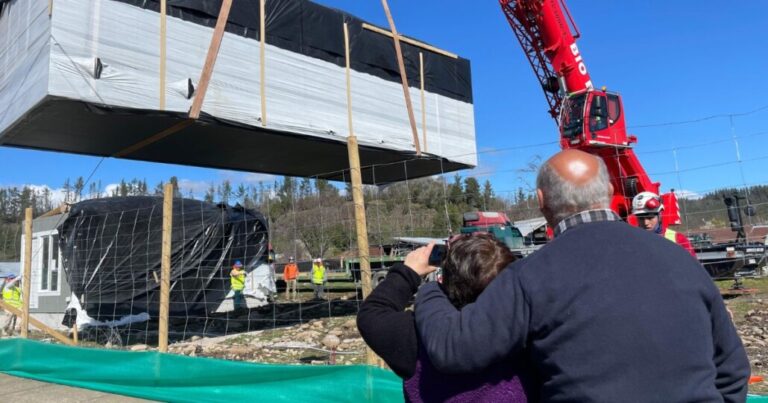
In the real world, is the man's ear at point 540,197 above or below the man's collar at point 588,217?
above

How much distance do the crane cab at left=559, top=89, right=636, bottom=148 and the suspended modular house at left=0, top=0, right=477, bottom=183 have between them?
2.55 meters

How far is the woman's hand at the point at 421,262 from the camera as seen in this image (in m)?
1.92

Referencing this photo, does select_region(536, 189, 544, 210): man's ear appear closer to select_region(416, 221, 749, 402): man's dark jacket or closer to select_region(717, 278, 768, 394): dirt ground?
select_region(416, 221, 749, 402): man's dark jacket

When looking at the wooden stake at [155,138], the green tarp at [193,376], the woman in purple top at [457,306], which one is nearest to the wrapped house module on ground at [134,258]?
the wooden stake at [155,138]

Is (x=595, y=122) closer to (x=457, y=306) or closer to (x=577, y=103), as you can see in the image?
(x=577, y=103)

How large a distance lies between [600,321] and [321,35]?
9.22 metres

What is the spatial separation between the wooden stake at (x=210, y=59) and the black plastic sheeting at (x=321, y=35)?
107 mm

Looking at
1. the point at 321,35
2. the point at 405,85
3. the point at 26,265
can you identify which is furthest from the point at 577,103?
the point at 26,265

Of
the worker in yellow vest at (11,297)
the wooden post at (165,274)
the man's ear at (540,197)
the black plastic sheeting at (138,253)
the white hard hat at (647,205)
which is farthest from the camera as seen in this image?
the worker in yellow vest at (11,297)

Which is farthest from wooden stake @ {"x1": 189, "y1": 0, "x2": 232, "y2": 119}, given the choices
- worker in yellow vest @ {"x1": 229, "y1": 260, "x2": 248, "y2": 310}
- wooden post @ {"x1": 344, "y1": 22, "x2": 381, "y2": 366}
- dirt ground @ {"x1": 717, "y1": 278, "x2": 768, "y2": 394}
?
dirt ground @ {"x1": 717, "y1": 278, "x2": 768, "y2": 394}

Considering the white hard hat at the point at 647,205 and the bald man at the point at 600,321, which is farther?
the white hard hat at the point at 647,205

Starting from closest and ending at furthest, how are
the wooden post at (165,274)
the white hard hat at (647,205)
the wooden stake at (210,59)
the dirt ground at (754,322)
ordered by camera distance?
1. the white hard hat at (647,205)
2. the dirt ground at (754,322)
3. the wooden post at (165,274)
4. the wooden stake at (210,59)

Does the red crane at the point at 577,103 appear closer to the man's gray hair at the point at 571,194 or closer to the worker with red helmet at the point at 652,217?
the worker with red helmet at the point at 652,217

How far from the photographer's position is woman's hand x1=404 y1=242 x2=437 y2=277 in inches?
75.7
